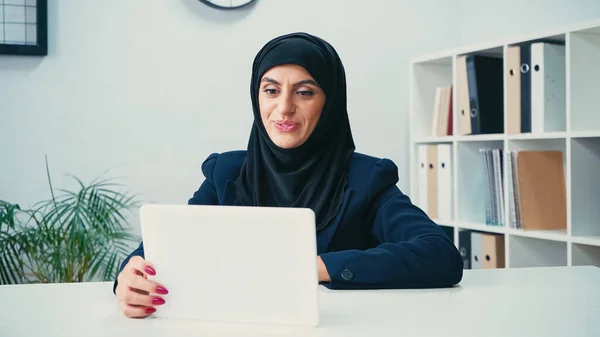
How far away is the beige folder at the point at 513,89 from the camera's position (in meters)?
2.54

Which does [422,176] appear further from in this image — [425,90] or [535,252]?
[535,252]

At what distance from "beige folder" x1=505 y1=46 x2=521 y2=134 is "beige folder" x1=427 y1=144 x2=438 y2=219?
45 centimetres

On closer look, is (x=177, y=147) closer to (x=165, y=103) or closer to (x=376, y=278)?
(x=165, y=103)

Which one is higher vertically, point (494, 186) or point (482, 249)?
point (494, 186)

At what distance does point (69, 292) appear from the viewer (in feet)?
4.07

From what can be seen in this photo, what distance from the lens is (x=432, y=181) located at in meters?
3.00

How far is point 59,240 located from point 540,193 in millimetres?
1678

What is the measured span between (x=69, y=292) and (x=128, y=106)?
1.59 m

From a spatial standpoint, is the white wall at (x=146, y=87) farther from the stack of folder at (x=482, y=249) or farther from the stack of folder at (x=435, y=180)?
the stack of folder at (x=482, y=249)

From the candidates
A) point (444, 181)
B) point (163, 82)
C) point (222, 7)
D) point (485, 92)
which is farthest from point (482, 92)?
point (163, 82)

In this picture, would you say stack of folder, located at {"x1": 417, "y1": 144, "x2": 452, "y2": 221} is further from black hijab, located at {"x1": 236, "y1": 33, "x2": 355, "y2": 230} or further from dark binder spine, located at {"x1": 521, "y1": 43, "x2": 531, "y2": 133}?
black hijab, located at {"x1": 236, "y1": 33, "x2": 355, "y2": 230}

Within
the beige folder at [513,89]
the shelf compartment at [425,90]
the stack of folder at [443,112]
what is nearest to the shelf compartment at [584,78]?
the beige folder at [513,89]

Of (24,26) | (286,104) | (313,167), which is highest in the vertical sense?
(24,26)

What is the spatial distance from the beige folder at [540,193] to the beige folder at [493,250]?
188 millimetres
